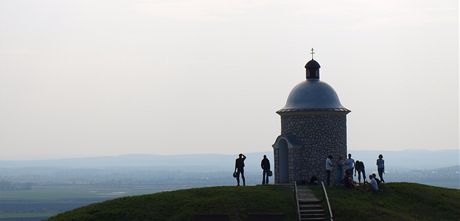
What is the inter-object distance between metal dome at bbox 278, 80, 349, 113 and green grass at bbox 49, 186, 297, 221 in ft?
33.2

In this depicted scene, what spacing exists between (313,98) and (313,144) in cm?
285

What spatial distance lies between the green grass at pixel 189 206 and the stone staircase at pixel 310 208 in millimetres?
382

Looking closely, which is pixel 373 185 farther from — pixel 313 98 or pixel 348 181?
pixel 313 98

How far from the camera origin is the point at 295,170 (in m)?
52.5

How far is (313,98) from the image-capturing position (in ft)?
174

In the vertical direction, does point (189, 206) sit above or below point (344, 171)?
below

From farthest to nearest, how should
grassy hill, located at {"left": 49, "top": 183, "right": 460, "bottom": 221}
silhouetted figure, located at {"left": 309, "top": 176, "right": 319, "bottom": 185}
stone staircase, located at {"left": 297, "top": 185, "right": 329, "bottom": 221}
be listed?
silhouetted figure, located at {"left": 309, "top": 176, "right": 319, "bottom": 185}, grassy hill, located at {"left": 49, "top": 183, "right": 460, "bottom": 221}, stone staircase, located at {"left": 297, "top": 185, "right": 329, "bottom": 221}

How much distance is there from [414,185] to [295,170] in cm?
786

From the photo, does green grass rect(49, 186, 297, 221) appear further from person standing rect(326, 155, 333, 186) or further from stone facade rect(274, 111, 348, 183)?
stone facade rect(274, 111, 348, 183)

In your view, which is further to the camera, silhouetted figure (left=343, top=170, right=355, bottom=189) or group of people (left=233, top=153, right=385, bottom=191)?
silhouetted figure (left=343, top=170, right=355, bottom=189)

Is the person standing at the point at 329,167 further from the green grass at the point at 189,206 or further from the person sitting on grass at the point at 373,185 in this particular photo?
the green grass at the point at 189,206

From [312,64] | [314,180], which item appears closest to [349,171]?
[314,180]

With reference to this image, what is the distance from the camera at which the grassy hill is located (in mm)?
39812

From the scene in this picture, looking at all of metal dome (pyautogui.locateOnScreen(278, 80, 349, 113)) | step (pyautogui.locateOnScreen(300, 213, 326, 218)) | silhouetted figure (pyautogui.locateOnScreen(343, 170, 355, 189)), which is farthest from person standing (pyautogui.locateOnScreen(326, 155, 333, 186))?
step (pyautogui.locateOnScreen(300, 213, 326, 218))
